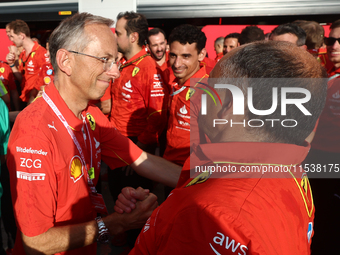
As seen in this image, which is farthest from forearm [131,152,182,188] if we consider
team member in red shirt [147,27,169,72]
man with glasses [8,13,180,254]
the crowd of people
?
team member in red shirt [147,27,169,72]

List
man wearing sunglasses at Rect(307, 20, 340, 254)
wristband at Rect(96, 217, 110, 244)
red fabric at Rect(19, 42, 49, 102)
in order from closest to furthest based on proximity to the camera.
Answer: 1. wristband at Rect(96, 217, 110, 244)
2. man wearing sunglasses at Rect(307, 20, 340, 254)
3. red fabric at Rect(19, 42, 49, 102)

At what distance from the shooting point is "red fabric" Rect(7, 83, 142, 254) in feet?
3.99

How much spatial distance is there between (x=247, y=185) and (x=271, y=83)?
345mm

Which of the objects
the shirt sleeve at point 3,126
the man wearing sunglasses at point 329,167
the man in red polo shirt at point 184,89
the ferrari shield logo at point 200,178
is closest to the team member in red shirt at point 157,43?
the man in red polo shirt at point 184,89

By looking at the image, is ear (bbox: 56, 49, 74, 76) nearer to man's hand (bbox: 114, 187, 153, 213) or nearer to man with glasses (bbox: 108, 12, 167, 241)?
man's hand (bbox: 114, 187, 153, 213)

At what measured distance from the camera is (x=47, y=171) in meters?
1.25

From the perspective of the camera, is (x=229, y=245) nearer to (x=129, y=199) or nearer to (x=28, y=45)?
(x=129, y=199)

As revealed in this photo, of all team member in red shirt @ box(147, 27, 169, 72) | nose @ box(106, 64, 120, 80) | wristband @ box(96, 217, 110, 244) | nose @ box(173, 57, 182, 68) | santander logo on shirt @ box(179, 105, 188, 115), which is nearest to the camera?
wristband @ box(96, 217, 110, 244)

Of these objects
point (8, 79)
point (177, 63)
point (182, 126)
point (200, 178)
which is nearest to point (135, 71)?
point (177, 63)

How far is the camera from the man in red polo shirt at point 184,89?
271 cm

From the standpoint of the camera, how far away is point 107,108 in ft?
12.9

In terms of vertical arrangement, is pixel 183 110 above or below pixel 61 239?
above

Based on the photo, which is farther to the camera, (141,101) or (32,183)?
(141,101)

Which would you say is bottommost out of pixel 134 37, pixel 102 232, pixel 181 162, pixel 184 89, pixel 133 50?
pixel 181 162
